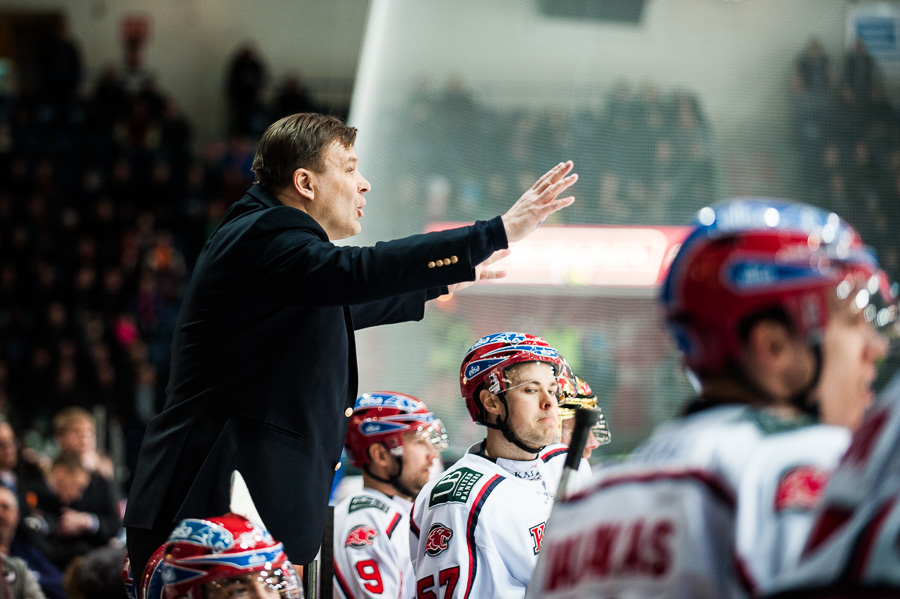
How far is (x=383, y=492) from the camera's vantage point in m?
4.61

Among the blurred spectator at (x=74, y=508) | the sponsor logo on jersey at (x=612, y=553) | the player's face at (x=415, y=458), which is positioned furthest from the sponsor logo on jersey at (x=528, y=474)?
the blurred spectator at (x=74, y=508)

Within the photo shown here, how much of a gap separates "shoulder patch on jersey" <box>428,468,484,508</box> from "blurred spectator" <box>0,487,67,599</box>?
11.8 ft

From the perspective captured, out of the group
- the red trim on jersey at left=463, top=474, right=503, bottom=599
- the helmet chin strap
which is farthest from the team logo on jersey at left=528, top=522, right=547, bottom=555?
the helmet chin strap

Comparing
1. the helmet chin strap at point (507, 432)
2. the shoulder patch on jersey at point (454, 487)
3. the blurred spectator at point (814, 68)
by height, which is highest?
the blurred spectator at point (814, 68)

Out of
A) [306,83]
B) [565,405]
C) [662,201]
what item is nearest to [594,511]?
[565,405]

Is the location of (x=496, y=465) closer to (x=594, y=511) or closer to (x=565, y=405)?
(x=565, y=405)

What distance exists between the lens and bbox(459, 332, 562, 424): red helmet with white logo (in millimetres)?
3541

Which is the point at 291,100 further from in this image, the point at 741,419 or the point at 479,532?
the point at 741,419

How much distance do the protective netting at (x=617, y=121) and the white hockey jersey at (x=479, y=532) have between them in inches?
170

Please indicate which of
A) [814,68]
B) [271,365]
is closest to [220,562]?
[271,365]

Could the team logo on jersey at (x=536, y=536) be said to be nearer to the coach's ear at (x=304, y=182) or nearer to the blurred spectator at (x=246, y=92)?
the coach's ear at (x=304, y=182)

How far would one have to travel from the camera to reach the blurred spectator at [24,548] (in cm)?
601

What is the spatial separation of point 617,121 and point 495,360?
4.73 metres

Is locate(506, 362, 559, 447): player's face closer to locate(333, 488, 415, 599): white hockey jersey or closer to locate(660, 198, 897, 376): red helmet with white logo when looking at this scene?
locate(333, 488, 415, 599): white hockey jersey
